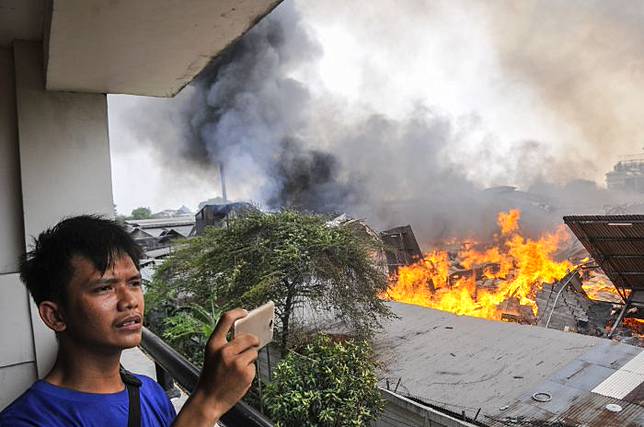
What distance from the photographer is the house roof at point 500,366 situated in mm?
6156

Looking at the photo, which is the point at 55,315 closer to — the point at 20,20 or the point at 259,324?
the point at 259,324

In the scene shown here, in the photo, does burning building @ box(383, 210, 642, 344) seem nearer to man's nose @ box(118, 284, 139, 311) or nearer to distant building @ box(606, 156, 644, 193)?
man's nose @ box(118, 284, 139, 311)

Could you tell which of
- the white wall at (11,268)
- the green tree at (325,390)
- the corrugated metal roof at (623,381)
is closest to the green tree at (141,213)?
the green tree at (325,390)

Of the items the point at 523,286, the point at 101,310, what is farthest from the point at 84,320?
the point at 523,286

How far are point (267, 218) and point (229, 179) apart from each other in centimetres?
1672

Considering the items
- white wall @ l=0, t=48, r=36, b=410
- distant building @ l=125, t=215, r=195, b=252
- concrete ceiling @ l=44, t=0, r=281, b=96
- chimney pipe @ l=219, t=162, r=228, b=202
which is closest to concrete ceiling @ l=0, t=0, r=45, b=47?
concrete ceiling @ l=44, t=0, r=281, b=96

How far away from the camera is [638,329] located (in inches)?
400

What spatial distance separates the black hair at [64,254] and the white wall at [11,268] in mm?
1461

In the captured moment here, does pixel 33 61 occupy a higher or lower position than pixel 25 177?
Answer: higher

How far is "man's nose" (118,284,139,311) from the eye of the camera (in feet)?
2.98

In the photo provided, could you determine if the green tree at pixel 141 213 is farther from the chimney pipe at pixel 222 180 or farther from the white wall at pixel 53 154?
the white wall at pixel 53 154

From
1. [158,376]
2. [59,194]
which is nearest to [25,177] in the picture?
[59,194]

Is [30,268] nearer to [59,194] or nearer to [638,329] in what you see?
[59,194]

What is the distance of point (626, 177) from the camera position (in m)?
29.6
